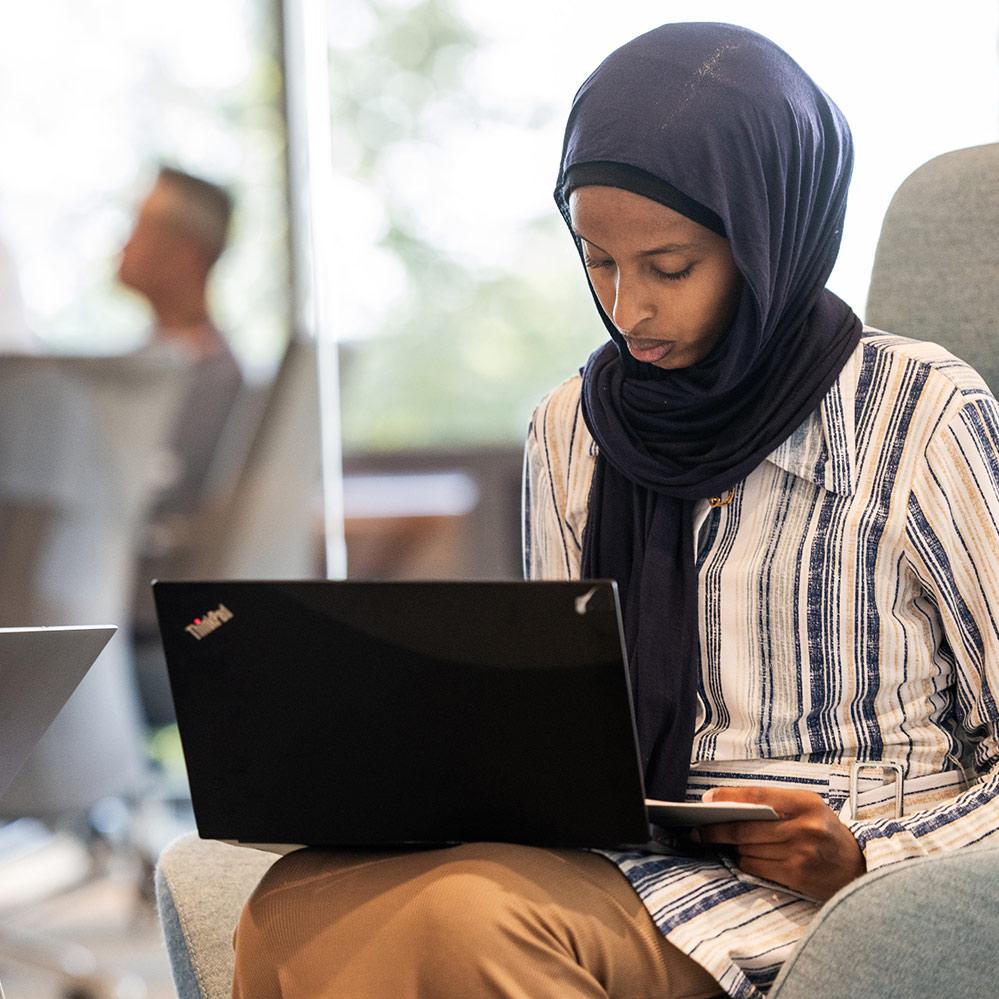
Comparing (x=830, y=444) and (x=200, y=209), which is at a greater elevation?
(x=200, y=209)

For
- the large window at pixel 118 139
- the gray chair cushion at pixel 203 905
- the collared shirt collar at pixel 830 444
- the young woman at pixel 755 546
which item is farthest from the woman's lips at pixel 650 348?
the large window at pixel 118 139

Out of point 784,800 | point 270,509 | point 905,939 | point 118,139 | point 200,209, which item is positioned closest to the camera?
point 905,939

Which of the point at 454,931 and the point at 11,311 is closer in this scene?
the point at 454,931

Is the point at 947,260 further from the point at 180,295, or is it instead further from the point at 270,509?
the point at 180,295

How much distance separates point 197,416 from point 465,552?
812mm

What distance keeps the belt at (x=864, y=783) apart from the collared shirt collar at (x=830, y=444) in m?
0.22

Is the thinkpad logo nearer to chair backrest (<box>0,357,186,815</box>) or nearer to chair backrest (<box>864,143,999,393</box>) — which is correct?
chair backrest (<box>864,143,999,393</box>)

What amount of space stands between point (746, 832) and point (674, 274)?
1.47 feet

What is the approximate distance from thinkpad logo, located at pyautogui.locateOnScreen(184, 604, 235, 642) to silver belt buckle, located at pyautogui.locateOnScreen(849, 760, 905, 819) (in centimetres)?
51

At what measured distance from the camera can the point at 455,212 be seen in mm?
3422

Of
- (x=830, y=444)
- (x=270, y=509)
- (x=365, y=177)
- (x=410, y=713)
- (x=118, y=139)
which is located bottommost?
(x=270, y=509)

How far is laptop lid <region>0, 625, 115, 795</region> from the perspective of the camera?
3.01ft

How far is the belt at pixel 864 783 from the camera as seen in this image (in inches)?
43.5

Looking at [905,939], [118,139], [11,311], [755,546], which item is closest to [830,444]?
[755,546]
